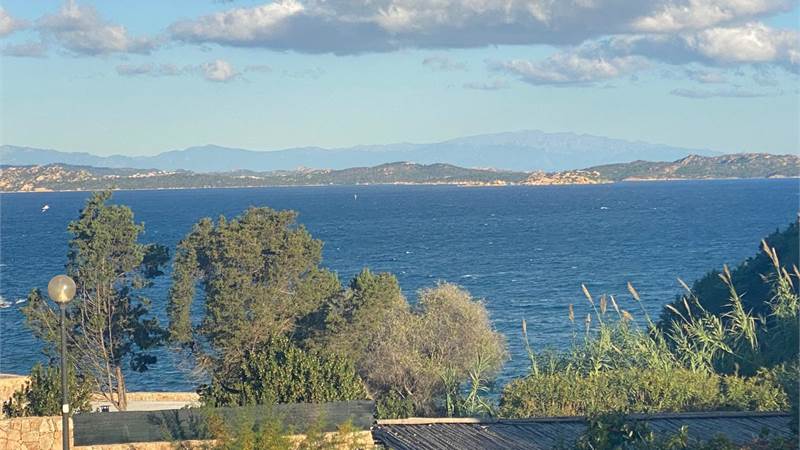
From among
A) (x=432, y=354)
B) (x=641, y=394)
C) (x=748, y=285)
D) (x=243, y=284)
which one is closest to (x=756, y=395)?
(x=641, y=394)

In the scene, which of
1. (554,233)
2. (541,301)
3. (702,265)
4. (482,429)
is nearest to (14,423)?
(482,429)

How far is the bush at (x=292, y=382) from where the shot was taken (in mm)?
16812

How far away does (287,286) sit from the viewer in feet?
89.7

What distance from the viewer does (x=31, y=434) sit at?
14312 millimetres

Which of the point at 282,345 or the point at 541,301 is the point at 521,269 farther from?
the point at 282,345

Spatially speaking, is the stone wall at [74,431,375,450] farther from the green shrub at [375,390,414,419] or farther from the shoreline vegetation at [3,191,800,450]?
the green shrub at [375,390,414,419]

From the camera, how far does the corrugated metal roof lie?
14820 millimetres

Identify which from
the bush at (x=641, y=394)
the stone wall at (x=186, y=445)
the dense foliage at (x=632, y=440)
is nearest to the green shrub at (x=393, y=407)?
the bush at (x=641, y=394)

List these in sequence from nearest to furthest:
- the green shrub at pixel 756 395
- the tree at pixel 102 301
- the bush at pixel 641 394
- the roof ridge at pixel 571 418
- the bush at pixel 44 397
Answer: the roof ridge at pixel 571 418 → the bush at pixel 44 397 → the green shrub at pixel 756 395 → the bush at pixel 641 394 → the tree at pixel 102 301

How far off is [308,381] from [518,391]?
15.9 feet

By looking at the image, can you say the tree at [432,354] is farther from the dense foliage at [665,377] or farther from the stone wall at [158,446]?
the stone wall at [158,446]

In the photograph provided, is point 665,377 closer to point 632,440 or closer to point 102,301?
point 632,440

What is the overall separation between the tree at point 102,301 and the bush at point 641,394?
11.7 m

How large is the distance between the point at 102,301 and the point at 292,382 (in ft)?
39.5
